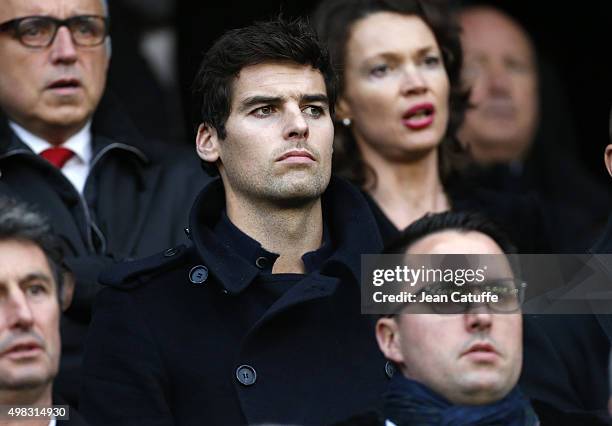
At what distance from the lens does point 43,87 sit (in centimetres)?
632

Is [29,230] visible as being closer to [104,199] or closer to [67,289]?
[67,289]

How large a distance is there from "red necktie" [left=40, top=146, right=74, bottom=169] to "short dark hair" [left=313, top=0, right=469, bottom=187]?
1118 millimetres

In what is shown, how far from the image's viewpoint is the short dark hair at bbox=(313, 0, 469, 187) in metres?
6.87

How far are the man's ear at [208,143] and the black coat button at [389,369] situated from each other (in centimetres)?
94

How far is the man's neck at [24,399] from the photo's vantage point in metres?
4.63

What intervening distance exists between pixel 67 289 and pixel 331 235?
2.89 feet

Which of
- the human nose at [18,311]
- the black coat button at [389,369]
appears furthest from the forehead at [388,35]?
the human nose at [18,311]

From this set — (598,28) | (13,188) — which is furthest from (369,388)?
(598,28)

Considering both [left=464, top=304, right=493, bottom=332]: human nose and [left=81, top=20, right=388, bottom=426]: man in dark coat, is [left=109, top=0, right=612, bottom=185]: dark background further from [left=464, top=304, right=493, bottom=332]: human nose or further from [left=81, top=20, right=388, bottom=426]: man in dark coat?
[left=464, top=304, right=493, bottom=332]: human nose

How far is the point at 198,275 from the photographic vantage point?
531 cm

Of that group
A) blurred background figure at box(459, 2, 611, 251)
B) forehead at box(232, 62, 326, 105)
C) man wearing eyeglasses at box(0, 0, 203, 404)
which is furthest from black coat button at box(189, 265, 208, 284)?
blurred background figure at box(459, 2, 611, 251)

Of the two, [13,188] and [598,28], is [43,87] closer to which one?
[13,188]

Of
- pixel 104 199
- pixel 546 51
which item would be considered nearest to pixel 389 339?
pixel 104 199

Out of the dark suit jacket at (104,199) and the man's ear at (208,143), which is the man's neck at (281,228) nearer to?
the man's ear at (208,143)
